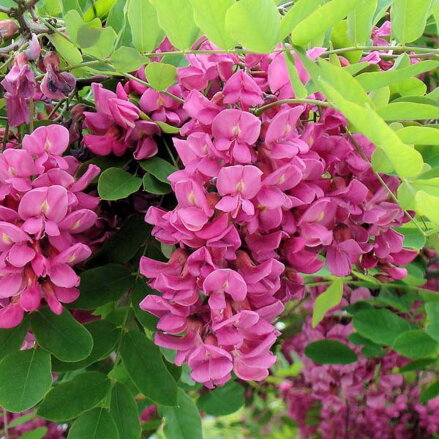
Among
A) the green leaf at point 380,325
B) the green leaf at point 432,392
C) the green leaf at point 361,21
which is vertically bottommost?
the green leaf at point 432,392

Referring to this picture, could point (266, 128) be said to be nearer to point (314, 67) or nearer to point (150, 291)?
point (314, 67)

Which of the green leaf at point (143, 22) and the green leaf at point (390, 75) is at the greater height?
the green leaf at point (390, 75)

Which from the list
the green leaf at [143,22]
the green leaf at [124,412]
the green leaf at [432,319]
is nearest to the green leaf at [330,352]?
the green leaf at [432,319]

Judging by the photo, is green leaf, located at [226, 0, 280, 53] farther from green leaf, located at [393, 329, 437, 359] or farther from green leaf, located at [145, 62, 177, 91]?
green leaf, located at [393, 329, 437, 359]

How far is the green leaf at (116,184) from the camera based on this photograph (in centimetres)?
75

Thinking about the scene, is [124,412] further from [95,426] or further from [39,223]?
[39,223]

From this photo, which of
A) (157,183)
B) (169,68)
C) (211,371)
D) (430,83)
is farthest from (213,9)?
(430,83)

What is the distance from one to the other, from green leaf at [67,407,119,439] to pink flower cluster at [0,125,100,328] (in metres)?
0.17

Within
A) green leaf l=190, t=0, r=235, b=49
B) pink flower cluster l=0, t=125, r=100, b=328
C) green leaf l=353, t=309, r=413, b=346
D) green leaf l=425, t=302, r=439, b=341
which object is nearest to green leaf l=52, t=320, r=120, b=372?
pink flower cluster l=0, t=125, r=100, b=328

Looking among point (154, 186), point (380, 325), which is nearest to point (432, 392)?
point (380, 325)

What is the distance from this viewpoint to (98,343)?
2.81 feet

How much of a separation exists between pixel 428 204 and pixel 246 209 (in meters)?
0.15

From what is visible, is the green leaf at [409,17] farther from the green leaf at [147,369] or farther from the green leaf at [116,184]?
the green leaf at [147,369]

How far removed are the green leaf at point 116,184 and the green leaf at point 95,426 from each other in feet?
0.84
